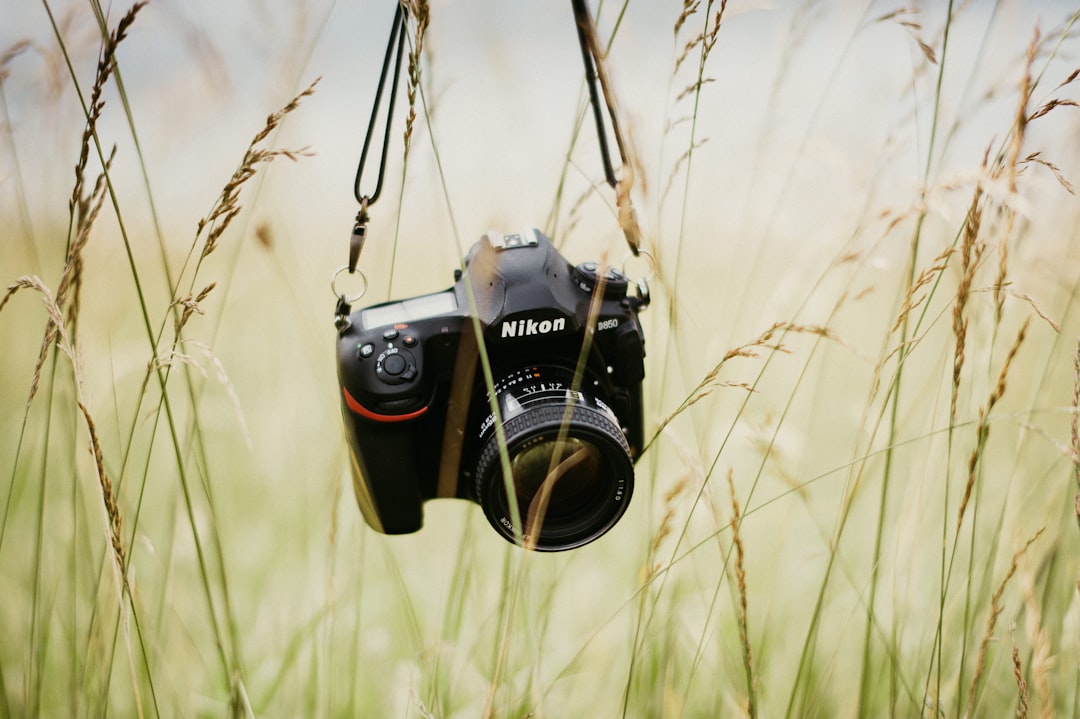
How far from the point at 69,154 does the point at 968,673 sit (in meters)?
1.09

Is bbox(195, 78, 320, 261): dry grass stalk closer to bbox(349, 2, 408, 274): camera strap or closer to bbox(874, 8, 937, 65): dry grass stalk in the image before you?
bbox(349, 2, 408, 274): camera strap

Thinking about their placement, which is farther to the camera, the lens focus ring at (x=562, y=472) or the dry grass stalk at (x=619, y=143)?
the lens focus ring at (x=562, y=472)

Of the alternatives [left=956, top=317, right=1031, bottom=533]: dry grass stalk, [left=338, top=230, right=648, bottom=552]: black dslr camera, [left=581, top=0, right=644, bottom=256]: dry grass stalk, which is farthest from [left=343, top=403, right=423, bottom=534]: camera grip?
[left=956, top=317, right=1031, bottom=533]: dry grass stalk

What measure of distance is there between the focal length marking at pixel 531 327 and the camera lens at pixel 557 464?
4cm

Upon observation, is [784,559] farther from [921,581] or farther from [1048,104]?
[1048,104]

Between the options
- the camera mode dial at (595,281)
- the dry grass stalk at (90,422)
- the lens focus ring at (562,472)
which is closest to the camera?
the dry grass stalk at (90,422)

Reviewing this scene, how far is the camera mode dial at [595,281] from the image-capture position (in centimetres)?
78

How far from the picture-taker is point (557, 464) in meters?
0.65

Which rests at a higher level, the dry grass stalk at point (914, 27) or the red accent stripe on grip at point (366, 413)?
the dry grass stalk at point (914, 27)

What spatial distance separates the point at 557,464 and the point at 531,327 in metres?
0.16

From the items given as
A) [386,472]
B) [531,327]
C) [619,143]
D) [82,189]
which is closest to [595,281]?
[531,327]

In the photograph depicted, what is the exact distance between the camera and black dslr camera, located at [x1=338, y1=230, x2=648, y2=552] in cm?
72

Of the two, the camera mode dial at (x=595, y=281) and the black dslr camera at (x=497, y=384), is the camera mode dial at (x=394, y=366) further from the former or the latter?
the camera mode dial at (x=595, y=281)

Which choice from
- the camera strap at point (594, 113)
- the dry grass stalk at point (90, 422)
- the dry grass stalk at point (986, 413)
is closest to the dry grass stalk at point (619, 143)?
the camera strap at point (594, 113)
